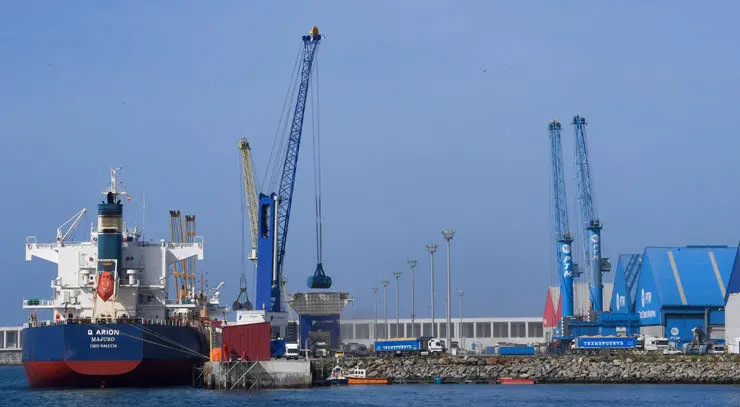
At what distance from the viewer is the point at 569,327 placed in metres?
147

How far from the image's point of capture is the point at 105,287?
8694cm

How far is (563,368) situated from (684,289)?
3593 centimetres

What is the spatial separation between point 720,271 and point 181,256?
214 ft

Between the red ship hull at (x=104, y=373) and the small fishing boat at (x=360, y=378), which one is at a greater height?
the red ship hull at (x=104, y=373)

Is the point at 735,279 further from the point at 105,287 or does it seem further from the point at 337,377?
the point at 105,287

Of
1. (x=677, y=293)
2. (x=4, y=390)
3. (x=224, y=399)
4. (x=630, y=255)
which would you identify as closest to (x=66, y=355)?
(x=224, y=399)

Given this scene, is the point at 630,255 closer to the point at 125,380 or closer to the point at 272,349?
the point at 272,349

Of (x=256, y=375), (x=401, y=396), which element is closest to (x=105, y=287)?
(x=256, y=375)

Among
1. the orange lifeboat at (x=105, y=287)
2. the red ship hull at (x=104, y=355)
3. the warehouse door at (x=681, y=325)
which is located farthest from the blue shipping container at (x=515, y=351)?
the orange lifeboat at (x=105, y=287)

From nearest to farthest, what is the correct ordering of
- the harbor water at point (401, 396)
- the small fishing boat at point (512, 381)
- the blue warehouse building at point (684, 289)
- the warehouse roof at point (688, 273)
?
the harbor water at point (401, 396) < the small fishing boat at point (512, 381) < the blue warehouse building at point (684, 289) < the warehouse roof at point (688, 273)

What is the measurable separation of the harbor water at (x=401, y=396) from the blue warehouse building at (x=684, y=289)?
120 feet

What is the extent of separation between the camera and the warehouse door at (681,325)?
129 metres

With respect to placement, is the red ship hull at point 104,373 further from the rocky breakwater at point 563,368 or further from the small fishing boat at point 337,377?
the rocky breakwater at point 563,368

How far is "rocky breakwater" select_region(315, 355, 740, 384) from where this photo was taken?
323 ft
